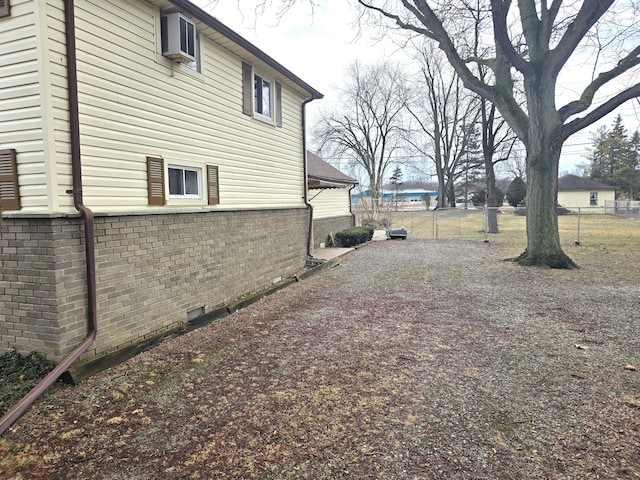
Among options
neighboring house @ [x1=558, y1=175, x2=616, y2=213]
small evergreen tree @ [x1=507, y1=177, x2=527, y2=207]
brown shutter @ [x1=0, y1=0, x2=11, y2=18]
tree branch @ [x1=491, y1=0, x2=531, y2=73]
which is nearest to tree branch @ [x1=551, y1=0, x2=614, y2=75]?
tree branch @ [x1=491, y1=0, x2=531, y2=73]

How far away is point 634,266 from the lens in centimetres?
1032

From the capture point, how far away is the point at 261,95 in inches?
332

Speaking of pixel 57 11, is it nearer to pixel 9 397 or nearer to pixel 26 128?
pixel 26 128

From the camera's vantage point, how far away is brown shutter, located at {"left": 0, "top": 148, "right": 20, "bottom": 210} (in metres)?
3.96

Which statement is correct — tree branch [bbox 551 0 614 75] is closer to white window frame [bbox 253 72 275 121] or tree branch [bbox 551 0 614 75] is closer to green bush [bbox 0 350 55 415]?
white window frame [bbox 253 72 275 121]

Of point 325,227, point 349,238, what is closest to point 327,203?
point 325,227

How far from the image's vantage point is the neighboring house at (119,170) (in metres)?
3.88

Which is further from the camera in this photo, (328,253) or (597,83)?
(328,253)

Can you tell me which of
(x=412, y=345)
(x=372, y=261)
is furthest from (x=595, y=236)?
(x=412, y=345)

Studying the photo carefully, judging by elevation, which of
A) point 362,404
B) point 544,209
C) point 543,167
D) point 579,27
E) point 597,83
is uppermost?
point 579,27

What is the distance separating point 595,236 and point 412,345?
17519 mm

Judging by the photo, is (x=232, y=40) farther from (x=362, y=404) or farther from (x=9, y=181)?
(x=362, y=404)

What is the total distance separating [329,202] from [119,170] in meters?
12.2

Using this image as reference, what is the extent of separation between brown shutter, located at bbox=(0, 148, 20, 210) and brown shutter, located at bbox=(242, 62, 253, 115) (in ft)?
14.4
